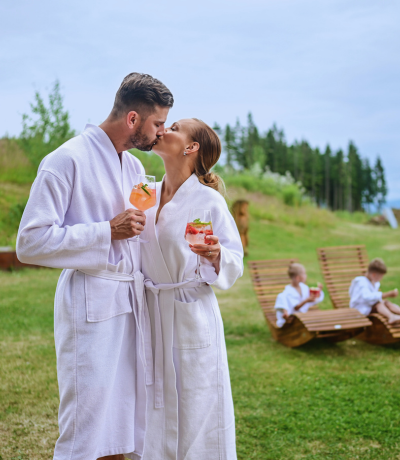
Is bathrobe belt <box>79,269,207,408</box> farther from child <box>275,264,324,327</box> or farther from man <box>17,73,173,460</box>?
→ child <box>275,264,324,327</box>

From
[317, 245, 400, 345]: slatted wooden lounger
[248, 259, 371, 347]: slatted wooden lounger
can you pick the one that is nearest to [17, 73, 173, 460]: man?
[248, 259, 371, 347]: slatted wooden lounger

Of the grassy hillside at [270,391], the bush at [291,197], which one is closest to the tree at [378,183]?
the bush at [291,197]

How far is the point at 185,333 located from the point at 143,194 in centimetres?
68

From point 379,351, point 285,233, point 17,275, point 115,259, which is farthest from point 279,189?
point 115,259

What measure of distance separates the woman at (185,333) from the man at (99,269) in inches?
3.0

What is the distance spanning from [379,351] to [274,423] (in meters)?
2.27

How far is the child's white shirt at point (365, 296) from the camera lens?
19.5ft

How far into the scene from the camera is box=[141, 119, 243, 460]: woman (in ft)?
A: 7.95

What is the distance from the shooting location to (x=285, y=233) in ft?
57.0

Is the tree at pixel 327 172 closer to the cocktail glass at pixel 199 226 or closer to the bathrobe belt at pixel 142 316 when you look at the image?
the bathrobe belt at pixel 142 316

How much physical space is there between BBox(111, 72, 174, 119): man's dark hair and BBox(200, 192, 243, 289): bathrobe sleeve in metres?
0.53

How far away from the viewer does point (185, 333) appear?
2.43 metres

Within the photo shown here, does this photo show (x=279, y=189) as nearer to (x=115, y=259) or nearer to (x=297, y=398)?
(x=297, y=398)

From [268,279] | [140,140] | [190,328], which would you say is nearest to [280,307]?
[268,279]
